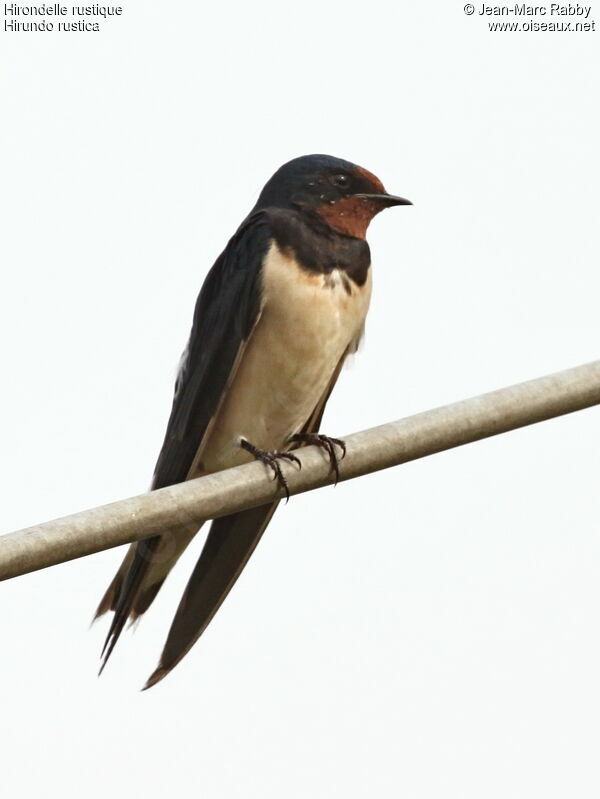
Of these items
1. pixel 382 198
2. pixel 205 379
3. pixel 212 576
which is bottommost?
pixel 212 576

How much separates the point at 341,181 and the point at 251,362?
0.66 metres

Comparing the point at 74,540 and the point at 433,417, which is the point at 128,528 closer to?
the point at 74,540

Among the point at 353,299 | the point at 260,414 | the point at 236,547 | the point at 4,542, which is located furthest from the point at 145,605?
the point at 4,542

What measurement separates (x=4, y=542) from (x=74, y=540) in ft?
0.49

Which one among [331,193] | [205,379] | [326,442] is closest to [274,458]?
[326,442]

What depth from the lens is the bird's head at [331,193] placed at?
209 inches

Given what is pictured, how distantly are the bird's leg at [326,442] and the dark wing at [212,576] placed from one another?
21 cm

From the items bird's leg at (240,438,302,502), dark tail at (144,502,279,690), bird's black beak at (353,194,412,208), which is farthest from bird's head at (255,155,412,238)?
dark tail at (144,502,279,690)

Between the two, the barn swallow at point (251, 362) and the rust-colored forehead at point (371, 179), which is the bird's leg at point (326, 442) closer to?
the barn swallow at point (251, 362)

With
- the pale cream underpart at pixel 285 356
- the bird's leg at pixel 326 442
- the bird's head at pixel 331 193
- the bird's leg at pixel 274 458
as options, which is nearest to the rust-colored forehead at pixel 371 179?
the bird's head at pixel 331 193

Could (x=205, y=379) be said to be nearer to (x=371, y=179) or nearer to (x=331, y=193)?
(x=331, y=193)

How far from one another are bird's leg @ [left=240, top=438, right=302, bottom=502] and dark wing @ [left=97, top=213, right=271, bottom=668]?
0.14 meters

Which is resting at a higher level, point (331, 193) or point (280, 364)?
point (331, 193)

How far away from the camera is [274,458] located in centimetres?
447
